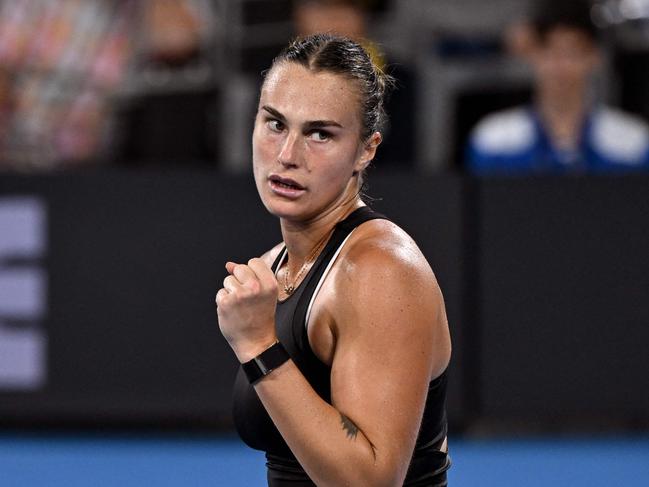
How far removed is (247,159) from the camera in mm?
6891

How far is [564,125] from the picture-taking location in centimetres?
561

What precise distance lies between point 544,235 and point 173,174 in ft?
5.54

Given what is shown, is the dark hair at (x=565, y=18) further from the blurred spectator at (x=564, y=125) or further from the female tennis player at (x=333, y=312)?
the female tennis player at (x=333, y=312)

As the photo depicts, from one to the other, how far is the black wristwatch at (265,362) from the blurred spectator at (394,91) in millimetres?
3757

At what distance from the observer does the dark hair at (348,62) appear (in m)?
2.25

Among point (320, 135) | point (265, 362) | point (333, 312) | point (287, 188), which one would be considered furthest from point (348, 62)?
point (265, 362)

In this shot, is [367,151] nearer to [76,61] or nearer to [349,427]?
[349,427]

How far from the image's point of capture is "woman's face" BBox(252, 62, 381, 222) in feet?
7.33

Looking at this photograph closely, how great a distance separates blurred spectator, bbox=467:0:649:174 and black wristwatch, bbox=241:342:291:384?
139 inches

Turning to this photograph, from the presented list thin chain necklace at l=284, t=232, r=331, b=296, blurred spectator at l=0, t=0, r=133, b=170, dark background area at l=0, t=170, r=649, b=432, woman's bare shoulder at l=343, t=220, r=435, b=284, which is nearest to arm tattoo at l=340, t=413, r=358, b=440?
woman's bare shoulder at l=343, t=220, r=435, b=284

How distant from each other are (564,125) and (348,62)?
351cm

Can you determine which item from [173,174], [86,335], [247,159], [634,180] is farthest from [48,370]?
[634,180]

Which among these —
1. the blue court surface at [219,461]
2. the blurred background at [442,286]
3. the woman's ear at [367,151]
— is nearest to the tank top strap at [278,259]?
the woman's ear at [367,151]

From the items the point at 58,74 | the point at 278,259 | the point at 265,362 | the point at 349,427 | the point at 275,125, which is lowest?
the point at 349,427
